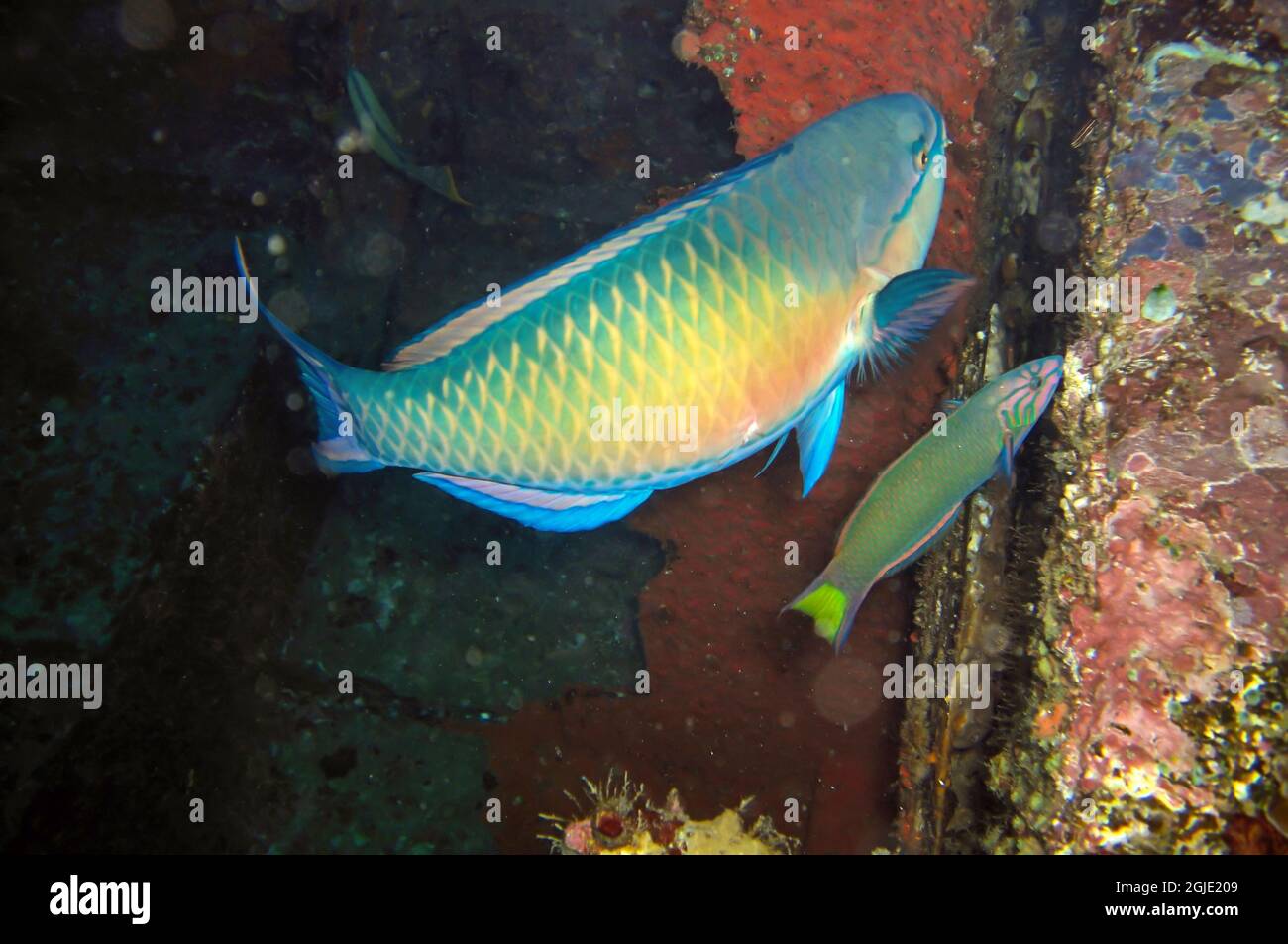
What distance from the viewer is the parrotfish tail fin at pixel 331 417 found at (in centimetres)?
228

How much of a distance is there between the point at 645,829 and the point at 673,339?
2408mm

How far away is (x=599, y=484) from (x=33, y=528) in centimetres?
226

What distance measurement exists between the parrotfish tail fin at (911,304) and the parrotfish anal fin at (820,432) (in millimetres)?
225

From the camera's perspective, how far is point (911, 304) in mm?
2178

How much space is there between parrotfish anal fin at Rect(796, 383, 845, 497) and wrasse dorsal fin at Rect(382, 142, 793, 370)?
0.92m

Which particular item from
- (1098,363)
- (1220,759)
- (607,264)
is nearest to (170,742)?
(607,264)

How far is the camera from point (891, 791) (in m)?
3.16
